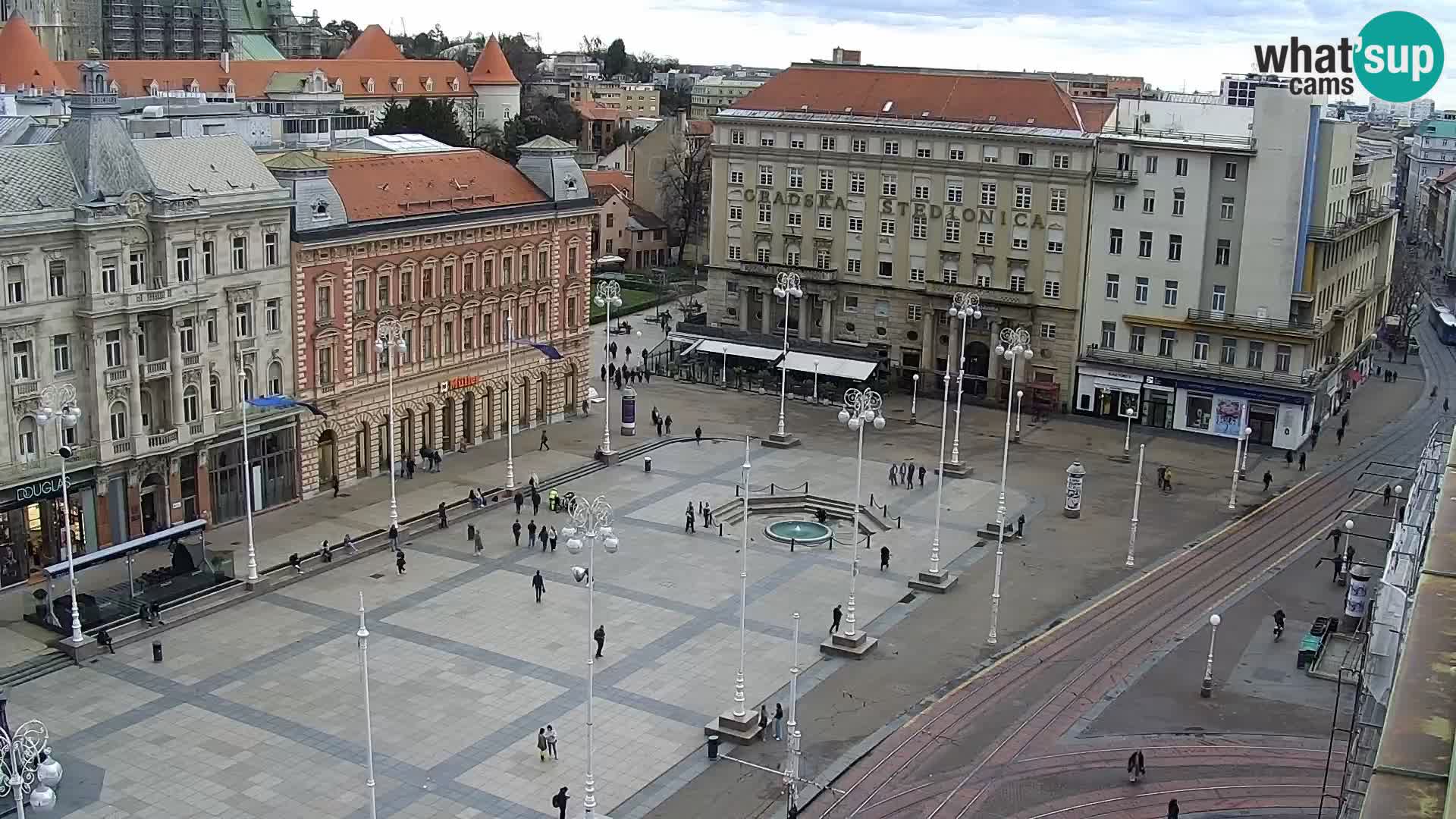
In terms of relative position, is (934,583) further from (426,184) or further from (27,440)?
(27,440)

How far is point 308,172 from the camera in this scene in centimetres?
6788

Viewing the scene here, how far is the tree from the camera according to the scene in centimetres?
13475

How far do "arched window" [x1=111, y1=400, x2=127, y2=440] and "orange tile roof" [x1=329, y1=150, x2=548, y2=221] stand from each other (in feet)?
51.3

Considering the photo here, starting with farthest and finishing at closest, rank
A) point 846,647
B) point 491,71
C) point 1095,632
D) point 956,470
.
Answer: point 491,71 → point 956,470 → point 1095,632 → point 846,647

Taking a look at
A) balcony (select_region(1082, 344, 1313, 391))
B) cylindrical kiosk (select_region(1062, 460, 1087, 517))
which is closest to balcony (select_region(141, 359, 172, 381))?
cylindrical kiosk (select_region(1062, 460, 1087, 517))

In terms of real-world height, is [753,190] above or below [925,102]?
below

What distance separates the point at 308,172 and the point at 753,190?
40.2m

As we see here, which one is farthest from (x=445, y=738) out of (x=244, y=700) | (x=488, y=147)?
(x=488, y=147)

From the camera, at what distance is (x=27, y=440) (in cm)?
5678

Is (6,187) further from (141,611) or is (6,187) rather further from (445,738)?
(445,738)

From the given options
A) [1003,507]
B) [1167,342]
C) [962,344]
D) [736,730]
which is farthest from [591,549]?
[1167,342]

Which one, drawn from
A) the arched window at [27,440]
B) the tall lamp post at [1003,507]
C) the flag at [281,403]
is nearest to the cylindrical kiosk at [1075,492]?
the tall lamp post at [1003,507]

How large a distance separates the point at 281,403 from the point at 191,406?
12.8 feet

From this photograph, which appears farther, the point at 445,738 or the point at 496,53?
the point at 496,53
